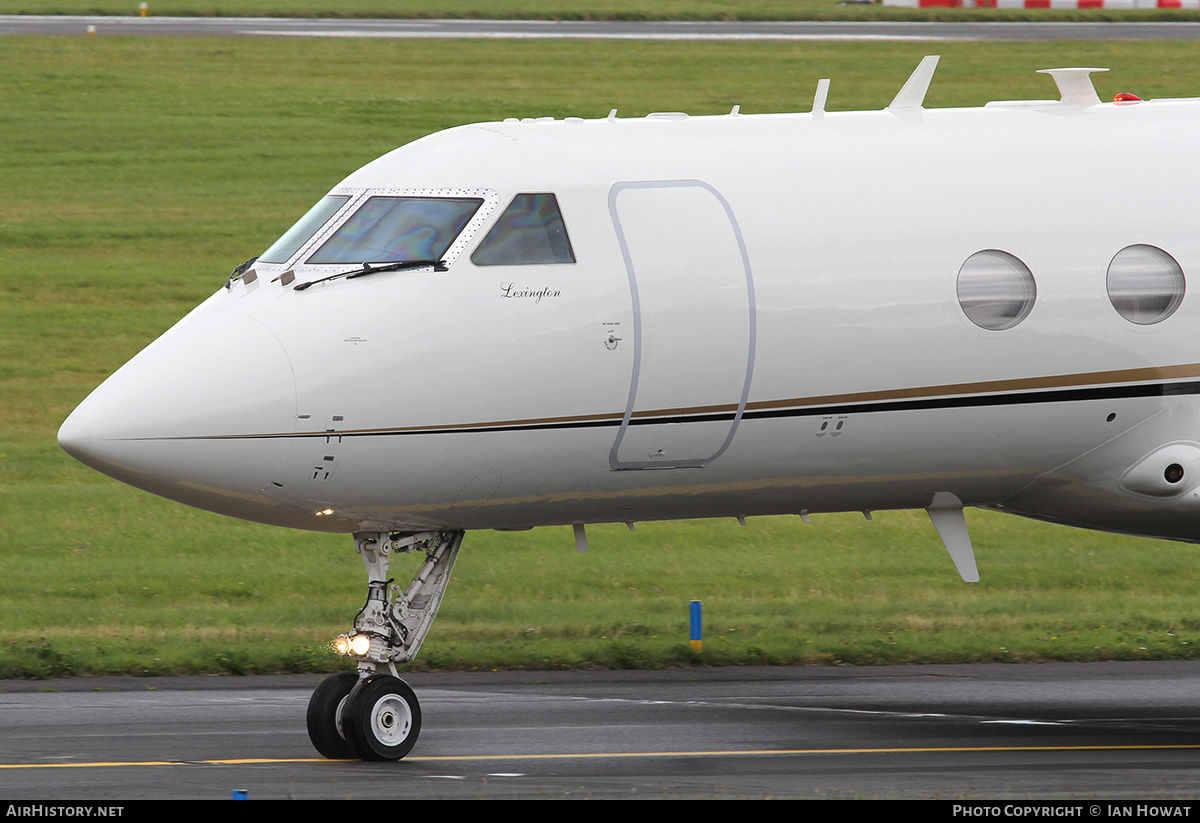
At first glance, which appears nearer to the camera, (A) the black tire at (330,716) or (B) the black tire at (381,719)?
(B) the black tire at (381,719)

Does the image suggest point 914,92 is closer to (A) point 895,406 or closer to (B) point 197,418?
(A) point 895,406

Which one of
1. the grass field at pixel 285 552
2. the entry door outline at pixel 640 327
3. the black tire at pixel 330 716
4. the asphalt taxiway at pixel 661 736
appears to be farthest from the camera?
the grass field at pixel 285 552

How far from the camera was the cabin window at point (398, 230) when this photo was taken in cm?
1134

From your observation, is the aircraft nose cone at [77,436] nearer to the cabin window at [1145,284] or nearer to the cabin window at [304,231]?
the cabin window at [304,231]

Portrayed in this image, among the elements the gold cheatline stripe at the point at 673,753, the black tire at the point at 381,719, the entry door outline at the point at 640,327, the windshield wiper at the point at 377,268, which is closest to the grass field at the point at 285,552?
the gold cheatline stripe at the point at 673,753

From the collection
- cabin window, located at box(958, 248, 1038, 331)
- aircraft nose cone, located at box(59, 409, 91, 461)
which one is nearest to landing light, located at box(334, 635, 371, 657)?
aircraft nose cone, located at box(59, 409, 91, 461)

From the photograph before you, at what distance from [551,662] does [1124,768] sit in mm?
5706

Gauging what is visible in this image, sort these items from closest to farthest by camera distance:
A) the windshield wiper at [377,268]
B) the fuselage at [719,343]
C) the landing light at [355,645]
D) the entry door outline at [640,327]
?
1. the fuselage at [719,343]
2. the windshield wiper at [377,268]
3. the entry door outline at [640,327]
4. the landing light at [355,645]

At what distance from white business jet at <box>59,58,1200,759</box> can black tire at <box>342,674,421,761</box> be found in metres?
0.02

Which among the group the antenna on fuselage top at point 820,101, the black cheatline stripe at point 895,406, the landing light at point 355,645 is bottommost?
the landing light at point 355,645

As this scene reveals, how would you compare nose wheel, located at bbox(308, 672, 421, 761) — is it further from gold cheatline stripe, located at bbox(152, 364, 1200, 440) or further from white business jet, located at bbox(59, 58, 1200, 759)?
gold cheatline stripe, located at bbox(152, 364, 1200, 440)

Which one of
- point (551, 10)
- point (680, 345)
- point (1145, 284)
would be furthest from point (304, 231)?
point (551, 10)

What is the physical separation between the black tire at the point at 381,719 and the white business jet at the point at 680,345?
0.07 ft

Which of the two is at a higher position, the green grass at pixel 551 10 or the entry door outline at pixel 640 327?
the green grass at pixel 551 10
